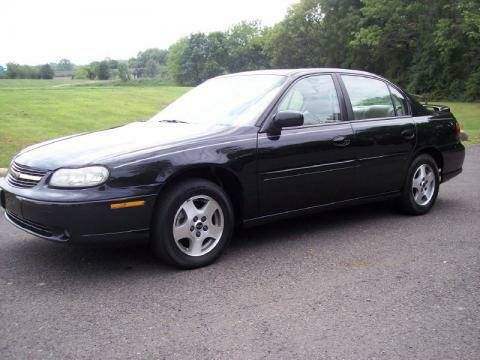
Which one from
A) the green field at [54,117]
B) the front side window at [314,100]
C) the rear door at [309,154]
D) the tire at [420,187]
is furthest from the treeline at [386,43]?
the rear door at [309,154]

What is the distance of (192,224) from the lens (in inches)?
176

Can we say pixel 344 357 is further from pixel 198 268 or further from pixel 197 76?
pixel 197 76

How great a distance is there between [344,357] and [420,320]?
0.73 metres

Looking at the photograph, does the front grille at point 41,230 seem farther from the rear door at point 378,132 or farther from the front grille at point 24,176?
the rear door at point 378,132

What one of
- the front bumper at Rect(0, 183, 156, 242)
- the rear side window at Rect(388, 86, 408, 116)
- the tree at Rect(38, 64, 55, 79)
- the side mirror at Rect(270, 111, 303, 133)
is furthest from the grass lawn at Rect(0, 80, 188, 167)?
the tree at Rect(38, 64, 55, 79)

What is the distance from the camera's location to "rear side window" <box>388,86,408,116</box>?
242 inches

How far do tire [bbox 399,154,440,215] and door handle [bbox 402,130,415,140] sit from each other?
0.93 feet

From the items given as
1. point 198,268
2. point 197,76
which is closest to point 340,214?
point 198,268

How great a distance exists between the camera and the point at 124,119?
18.1m

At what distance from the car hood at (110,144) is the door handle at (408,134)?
7.04ft

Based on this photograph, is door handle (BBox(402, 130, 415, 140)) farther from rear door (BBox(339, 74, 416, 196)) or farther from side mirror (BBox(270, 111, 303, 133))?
side mirror (BBox(270, 111, 303, 133))

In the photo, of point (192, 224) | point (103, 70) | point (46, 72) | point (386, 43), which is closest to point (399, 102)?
point (192, 224)

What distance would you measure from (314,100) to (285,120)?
730 mm

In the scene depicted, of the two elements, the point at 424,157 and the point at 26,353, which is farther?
the point at 424,157
